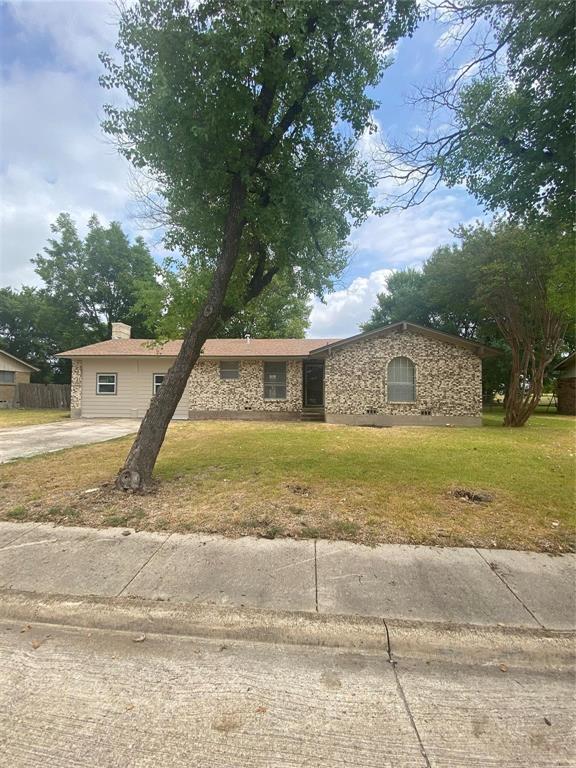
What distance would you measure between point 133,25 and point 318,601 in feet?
23.4

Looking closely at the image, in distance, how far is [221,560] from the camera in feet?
11.2

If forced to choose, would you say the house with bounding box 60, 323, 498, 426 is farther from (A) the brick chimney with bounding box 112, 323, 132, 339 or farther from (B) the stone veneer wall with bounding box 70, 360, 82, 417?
(A) the brick chimney with bounding box 112, 323, 132, 339

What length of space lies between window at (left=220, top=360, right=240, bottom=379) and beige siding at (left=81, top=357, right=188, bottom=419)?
2.01 meters

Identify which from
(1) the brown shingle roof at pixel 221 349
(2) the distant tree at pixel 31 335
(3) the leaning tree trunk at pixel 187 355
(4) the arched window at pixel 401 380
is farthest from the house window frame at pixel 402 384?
(2) the distant tree at pixel 31 335

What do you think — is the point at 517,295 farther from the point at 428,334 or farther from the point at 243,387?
the point at 243,387

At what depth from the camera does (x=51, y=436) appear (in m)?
11.1

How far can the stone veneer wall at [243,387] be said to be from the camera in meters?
16.4

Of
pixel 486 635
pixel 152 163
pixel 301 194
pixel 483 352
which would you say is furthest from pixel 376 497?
pixel 483 352

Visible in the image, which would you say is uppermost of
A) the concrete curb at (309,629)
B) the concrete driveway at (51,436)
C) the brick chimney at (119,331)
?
the brick chimney at (119,331)

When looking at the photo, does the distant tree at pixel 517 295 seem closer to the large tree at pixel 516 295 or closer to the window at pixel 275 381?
the large tree at pixel 516 295

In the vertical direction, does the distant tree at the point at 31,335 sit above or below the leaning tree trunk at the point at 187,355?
A: above

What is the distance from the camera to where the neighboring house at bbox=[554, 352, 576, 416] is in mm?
22812

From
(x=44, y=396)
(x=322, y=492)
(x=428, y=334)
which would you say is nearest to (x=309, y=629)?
(x=322, y=492)

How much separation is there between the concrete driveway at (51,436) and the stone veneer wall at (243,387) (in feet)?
12.1
